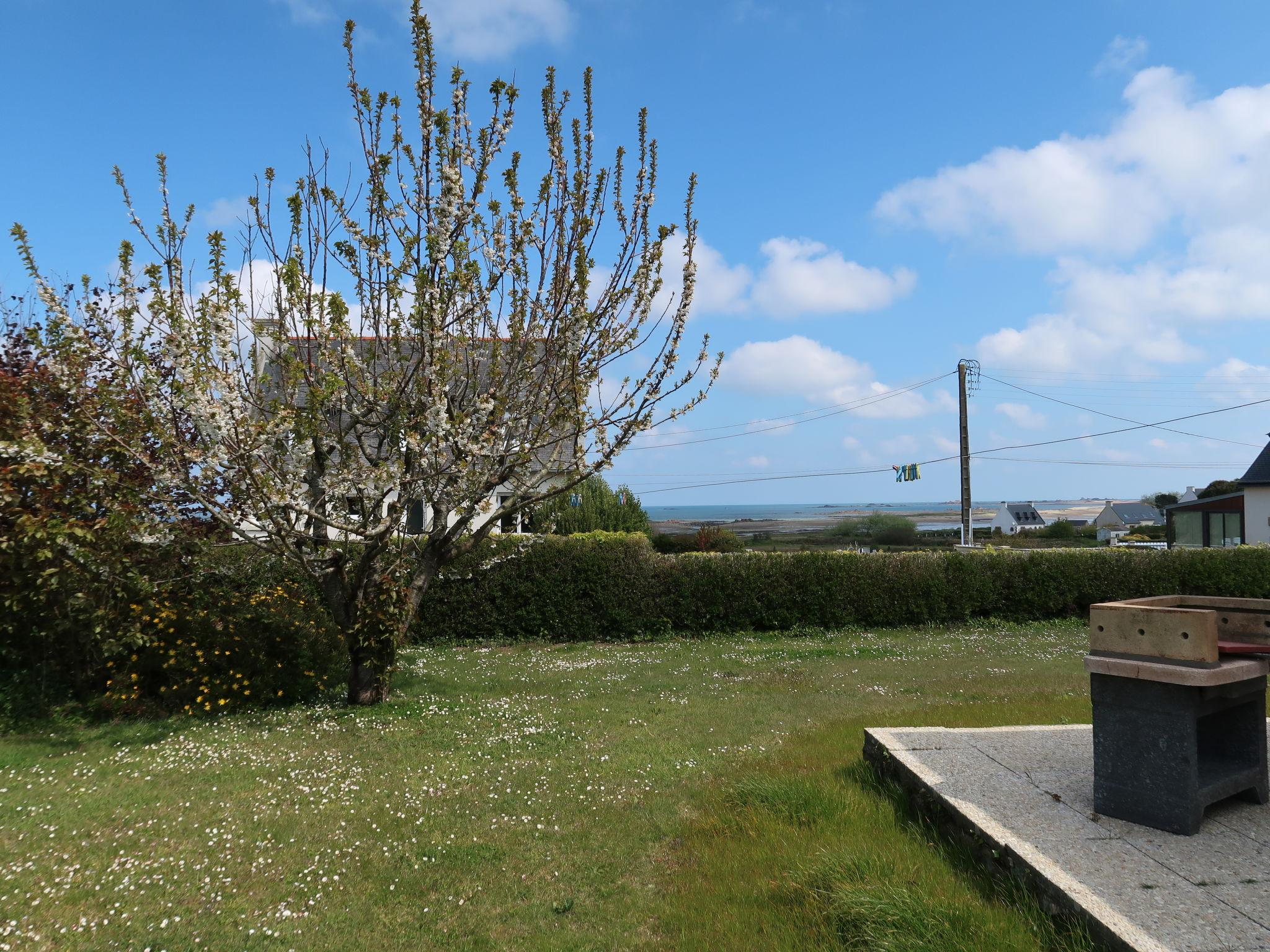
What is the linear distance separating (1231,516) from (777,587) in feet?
79.5

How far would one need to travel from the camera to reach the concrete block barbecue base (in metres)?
3.37

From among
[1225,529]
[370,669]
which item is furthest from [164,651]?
[1225,529]

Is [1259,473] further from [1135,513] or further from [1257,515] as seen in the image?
[1135,513]

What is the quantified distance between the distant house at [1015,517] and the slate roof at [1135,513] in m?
5.56

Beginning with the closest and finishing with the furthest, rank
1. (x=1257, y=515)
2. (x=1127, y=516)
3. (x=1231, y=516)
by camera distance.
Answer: (x=1257, y=515), (x=1231, y=516), (x=1127, y=516)

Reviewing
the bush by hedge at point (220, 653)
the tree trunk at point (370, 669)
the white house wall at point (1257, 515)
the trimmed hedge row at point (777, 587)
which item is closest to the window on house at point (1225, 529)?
the white house wall at point (1257, 515)

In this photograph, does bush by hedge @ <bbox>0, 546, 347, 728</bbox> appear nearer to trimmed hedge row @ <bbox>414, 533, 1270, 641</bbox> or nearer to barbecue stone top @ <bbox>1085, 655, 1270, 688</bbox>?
trimmed hedge row @ <bbox>414, 533, 1270, 641</bbox>

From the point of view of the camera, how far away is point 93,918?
432cm

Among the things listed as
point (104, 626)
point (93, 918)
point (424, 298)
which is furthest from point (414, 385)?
point (93, 918)

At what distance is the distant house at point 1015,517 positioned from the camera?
67.5 metres

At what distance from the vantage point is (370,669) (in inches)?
366

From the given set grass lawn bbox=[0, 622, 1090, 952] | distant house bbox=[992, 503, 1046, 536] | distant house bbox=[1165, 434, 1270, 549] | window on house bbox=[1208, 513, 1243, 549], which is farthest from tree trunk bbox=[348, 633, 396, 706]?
distant house bbox=[992, 503, 1046, 536]

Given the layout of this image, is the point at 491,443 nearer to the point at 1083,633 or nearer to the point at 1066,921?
the point at 1066,921

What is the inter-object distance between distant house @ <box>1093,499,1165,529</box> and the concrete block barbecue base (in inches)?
2357
